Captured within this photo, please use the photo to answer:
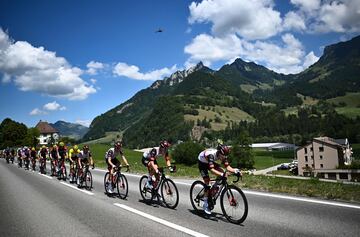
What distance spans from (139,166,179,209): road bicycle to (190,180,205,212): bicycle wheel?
681 mm

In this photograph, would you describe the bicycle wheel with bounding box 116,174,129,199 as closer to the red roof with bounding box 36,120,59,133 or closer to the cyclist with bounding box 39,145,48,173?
the cyclist with bounding box 39,145,48,173

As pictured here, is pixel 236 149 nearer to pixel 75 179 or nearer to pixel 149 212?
pixel 75 179

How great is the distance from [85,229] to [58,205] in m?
4.04

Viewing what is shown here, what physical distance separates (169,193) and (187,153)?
87349mm

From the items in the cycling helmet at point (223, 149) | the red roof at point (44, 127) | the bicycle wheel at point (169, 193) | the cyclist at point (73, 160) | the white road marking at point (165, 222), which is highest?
the red roof at point (44, 127)

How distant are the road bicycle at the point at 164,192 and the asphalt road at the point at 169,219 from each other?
307 mm

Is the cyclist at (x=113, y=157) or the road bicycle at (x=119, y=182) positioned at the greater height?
the cyclist at (x=113, y=157)

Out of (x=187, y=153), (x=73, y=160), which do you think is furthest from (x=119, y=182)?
(x=187, y=153)

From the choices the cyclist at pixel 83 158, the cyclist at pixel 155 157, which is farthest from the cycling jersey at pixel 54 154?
the cyclist at pixel 155 157

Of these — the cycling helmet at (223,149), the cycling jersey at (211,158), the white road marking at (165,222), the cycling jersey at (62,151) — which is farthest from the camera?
the cycling jersey at (62,151)

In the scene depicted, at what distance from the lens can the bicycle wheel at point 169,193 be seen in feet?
33.3

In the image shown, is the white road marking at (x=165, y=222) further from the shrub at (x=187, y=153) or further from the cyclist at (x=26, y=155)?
the shrub at (x=187, y=153)

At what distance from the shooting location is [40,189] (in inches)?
634

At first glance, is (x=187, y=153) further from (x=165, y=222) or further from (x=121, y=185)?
(x=165, y=222)
